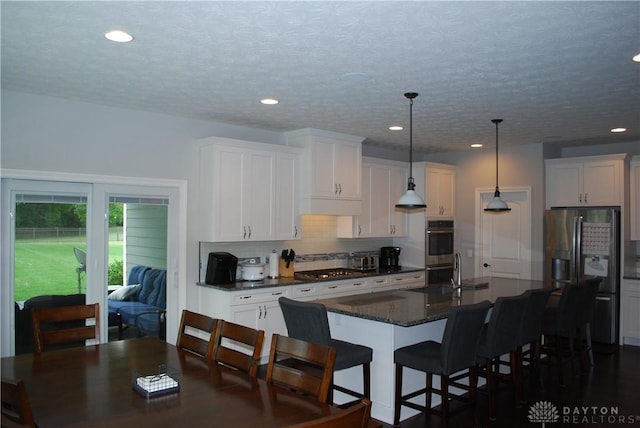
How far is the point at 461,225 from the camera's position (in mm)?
7840

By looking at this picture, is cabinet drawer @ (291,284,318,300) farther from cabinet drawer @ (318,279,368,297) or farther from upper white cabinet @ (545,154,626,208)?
upper white cabinet @ (545,154,626,208)

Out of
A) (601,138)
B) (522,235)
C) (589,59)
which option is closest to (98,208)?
(589,59)

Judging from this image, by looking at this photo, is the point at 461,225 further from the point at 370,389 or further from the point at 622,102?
the point at 370,389

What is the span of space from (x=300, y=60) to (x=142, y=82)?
4.51ft

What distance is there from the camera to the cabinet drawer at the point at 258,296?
203 inches

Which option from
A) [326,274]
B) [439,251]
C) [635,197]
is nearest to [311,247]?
[326,274]

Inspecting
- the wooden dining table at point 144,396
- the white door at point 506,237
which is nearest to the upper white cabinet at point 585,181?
the white door at point 506,237

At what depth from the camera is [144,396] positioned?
2154 mm

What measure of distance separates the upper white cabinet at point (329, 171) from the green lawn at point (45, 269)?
2534 millimetres

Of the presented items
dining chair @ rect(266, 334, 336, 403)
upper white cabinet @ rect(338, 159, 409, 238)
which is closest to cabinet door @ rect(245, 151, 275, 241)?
upper white cabinet @ rect(338, 159, 409, 238)

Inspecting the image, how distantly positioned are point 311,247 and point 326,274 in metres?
0.45

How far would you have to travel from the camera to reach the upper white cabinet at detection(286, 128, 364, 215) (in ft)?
19.5

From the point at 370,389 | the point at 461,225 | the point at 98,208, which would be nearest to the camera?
the point at 370,389

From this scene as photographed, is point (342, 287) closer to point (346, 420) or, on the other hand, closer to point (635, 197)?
point (635, 197)
